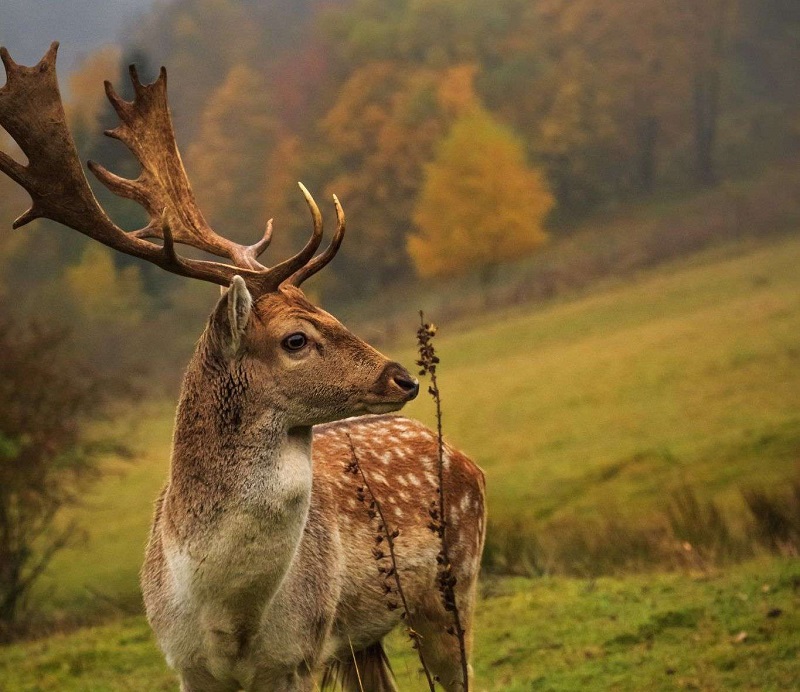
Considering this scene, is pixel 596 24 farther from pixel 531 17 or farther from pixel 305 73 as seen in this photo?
pixel 305 73

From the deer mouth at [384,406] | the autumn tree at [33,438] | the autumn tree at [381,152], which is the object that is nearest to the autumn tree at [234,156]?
the autumn tree at [381,152]

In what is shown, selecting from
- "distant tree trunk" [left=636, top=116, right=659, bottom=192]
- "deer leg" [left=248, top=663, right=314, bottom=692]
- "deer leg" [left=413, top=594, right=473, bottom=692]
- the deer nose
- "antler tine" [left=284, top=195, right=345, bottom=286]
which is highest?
"distant tree trunk" [left=636, top=116, right=659, bottom=192]

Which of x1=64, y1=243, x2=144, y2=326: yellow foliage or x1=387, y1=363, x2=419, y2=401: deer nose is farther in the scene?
x1=64, y1=243, x2=144, y2=326: yellow foliage

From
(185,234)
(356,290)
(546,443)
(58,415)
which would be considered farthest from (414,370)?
(185,234)

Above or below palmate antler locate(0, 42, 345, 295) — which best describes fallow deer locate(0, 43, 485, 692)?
below

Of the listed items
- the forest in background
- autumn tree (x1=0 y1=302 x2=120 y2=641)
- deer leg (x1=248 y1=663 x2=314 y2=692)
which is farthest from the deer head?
the forest in background

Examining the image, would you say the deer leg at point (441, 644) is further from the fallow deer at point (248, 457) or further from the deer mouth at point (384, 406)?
the deer mouth at point (384, 406)

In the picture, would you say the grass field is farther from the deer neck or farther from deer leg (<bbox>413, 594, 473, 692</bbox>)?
the deer neck

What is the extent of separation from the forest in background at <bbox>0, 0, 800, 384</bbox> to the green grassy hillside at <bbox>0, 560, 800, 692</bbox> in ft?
66.3

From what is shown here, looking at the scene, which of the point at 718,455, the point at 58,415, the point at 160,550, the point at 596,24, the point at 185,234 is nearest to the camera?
the point at 160,550

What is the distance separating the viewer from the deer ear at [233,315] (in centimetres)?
439

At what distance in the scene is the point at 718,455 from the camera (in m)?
15.1

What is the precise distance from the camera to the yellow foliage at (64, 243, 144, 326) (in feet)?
66.1

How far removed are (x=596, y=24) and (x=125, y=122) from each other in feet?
107
